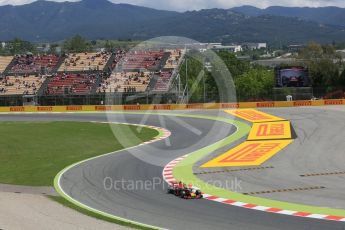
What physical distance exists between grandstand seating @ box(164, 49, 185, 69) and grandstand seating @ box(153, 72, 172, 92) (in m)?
2.95

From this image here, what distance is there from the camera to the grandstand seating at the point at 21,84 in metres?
82.6

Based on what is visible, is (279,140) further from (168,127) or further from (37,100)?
(37,100)

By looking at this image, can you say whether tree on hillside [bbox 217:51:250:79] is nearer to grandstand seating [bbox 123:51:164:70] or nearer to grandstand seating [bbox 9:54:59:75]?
grandstand seating [bbox 123:51:164:70]

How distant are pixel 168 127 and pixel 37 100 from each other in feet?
110

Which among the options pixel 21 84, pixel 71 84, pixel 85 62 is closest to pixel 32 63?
pixel 21 84

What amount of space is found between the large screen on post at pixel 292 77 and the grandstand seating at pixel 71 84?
2771 centimetres

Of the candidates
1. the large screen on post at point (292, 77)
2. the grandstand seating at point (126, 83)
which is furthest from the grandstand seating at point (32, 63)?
the large screen on post at point (292, 77)

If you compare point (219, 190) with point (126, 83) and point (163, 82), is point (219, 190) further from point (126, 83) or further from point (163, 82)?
point (126, 83)

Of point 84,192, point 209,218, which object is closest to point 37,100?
point 84,192

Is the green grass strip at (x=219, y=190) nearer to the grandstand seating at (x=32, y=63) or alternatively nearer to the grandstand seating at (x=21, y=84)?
the grandstand seating at (x=21, y=84)

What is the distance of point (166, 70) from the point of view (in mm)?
80438

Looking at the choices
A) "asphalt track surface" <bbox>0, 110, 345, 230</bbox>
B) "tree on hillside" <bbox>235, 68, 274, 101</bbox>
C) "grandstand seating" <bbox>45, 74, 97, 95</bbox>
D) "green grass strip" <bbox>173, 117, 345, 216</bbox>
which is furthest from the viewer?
"tree on hillside" <bbox>235, 68, 274, 101</bbox>

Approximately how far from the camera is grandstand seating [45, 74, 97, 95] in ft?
261

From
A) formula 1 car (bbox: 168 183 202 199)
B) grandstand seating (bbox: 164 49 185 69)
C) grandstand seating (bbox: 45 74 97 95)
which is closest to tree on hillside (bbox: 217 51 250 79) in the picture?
grandstand seating (bbox: 164 49 185 69)
